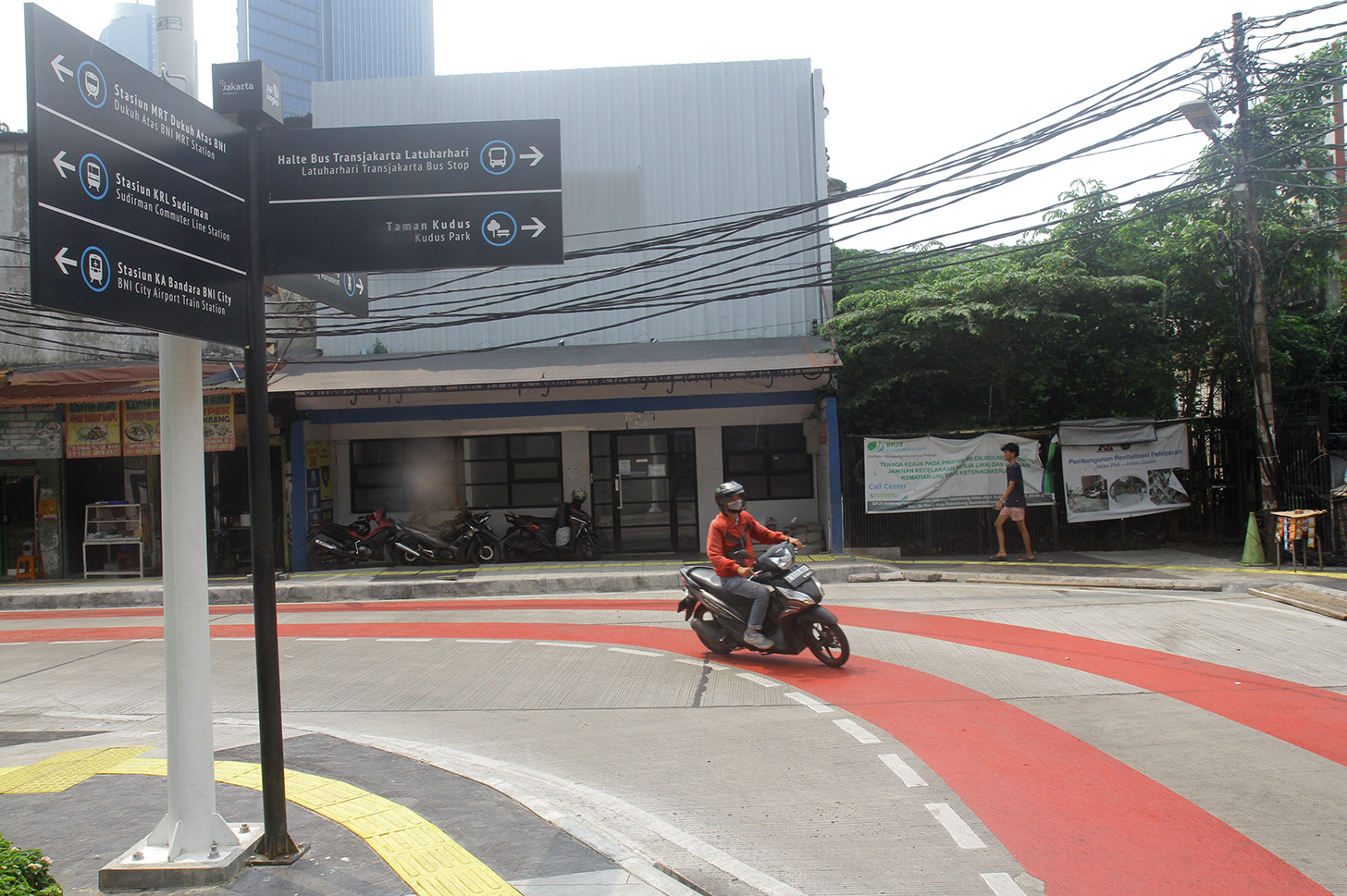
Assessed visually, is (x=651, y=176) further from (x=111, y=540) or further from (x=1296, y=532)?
(x=1296, y=532)

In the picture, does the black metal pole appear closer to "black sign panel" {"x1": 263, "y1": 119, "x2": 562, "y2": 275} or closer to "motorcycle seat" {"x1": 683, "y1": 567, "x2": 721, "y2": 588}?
"black sign panel" {"x1": 263, "y1": 119, "x2": 562, "y2": 275}

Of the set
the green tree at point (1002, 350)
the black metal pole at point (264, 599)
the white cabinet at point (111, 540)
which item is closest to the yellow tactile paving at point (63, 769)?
the black metal pole at point (264, 599)

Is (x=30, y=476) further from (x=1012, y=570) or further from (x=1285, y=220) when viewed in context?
(x=1285, y=220)

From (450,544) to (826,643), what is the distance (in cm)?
994

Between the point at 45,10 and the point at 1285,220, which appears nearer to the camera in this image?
the point at 45,10

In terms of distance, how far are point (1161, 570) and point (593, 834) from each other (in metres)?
11.7

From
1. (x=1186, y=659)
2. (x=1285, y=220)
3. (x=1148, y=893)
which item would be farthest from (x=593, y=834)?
(x=1285, y=220)

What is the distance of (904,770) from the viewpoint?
5371mm

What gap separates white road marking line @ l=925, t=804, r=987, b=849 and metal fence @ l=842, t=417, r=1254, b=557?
11166 millimetres

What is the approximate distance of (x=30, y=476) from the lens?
17.2 m

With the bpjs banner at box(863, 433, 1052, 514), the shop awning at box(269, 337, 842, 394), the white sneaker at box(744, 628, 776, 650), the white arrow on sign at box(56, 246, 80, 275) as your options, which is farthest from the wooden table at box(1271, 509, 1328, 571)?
the white arrow on sign at box(56, 246, 80, 275)

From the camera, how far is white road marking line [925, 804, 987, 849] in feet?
14.2

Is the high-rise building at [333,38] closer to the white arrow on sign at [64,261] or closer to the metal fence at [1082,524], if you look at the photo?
the metal fence at [1082,524]

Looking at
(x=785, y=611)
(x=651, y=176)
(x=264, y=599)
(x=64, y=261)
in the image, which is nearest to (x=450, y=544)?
(x=651, y=176)
